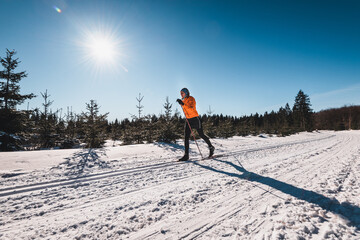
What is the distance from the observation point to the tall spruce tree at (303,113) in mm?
42844

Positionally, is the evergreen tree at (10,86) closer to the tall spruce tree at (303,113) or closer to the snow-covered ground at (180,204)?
the snow-covered ground at (180,204)

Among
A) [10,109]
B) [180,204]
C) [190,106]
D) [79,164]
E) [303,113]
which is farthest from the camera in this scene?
[303,113]

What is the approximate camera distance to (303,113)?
43.8m

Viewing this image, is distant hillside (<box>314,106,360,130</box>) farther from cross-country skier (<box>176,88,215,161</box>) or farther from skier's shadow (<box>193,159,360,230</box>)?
skier's shadow (<box>193,159,360,230</box>)

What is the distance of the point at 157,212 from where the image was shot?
174 cm

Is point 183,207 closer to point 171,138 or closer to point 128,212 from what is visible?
point 128,212

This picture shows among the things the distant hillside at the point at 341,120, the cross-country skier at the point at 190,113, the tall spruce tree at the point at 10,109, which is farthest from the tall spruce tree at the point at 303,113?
the tall spruce tree at the point at 10,109

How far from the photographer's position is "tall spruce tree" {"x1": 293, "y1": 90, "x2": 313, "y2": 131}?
42.8 metres

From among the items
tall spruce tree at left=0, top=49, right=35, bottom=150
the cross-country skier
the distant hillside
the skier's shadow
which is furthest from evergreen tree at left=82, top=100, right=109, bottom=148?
the distant hillside

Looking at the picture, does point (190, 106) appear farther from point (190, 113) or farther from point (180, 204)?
point (180, 204)

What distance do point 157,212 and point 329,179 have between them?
3.26m

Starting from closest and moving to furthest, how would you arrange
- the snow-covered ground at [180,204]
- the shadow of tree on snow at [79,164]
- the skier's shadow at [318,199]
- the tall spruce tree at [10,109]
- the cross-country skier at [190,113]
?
the snow-covered ground at [180,204] < the skier's shadow at [318,199] < the shadow of tree on snow at [79,164] < the cross-country skier at [190,113] < the tall spruce tree at [10,109]

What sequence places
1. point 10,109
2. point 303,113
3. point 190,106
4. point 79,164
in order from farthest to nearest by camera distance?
point 303,113 → point 10,109 → point 190,106 → point 79,164

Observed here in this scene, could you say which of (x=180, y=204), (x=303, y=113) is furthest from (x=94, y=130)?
(x=303, y=113)
